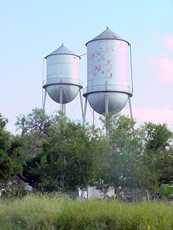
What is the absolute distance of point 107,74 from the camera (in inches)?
1742

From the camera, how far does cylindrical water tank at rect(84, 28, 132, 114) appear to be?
44250 mm

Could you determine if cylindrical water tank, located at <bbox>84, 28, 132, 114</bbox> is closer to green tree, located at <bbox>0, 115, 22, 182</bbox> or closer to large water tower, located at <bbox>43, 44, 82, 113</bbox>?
large water tower, located at <bbox>43, 44, 82, 113</bbox>

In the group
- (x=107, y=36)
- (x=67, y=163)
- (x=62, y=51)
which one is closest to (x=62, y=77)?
(x=62, y=51)

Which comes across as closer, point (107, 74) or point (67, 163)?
point (67, 163)

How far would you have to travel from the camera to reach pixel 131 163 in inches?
1405

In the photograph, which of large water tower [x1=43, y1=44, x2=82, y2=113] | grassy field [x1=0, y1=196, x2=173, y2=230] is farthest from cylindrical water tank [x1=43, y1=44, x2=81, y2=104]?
grassy field [x1=0, y1=196, x2=173, y2=230]

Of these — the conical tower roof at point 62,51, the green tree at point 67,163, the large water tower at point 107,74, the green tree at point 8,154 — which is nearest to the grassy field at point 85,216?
the green tree at point 8,154

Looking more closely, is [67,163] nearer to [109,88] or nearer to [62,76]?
[109,88]

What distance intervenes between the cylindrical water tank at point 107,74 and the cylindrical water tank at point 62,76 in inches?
136

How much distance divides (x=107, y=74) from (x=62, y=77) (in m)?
5.74

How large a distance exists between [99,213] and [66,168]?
24.1 m

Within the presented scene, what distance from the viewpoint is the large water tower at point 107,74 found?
4425 centimetres

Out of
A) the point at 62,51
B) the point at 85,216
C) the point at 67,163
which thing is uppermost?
the point at 62,51

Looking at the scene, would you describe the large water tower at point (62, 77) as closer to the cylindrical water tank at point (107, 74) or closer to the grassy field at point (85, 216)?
the cylindrical water tank at point (107, 74)
